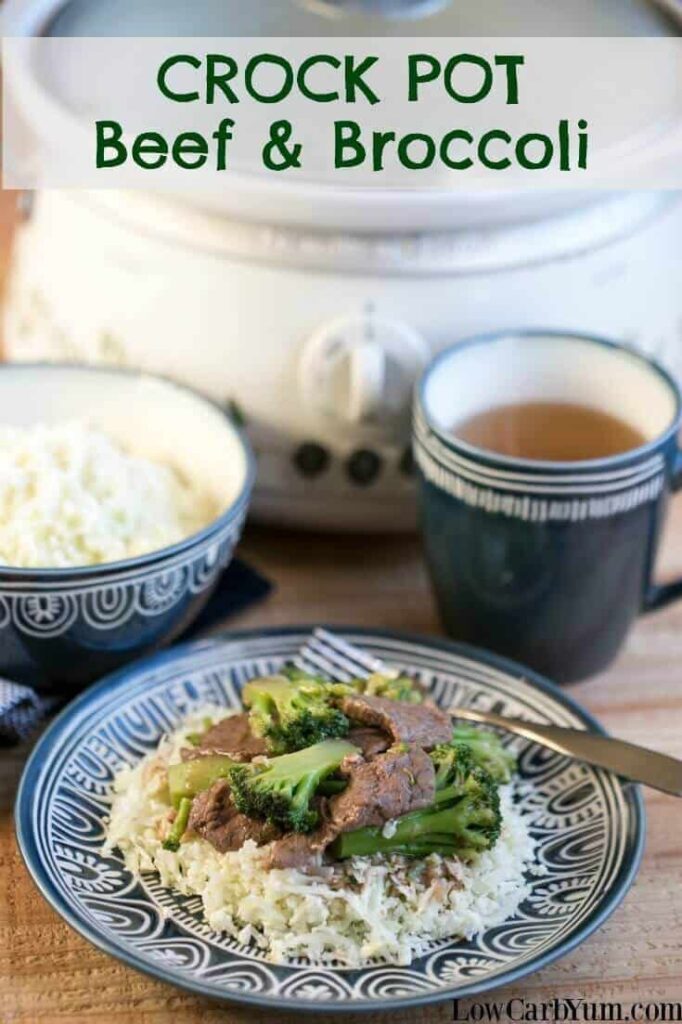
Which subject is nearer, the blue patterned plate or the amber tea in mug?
the blue patterned plate

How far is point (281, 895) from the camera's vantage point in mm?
955

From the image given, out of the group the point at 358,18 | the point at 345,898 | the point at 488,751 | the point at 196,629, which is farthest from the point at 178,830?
the point at 358,18

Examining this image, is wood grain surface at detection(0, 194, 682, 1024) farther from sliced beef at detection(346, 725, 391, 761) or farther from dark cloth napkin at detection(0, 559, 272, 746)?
sliced beef at detection(346, 725, 391, 761)

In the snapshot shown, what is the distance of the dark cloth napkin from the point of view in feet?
3.74

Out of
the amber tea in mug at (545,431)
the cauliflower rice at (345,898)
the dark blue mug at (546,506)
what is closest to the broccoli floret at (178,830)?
the cauliflower rice at (345,898)

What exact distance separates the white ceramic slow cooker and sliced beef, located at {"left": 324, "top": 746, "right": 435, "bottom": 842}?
0.45 metres

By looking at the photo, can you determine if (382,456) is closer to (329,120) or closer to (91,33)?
(329,120)

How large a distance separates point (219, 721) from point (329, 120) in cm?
58

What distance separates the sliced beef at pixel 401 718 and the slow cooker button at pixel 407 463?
0.37 metres

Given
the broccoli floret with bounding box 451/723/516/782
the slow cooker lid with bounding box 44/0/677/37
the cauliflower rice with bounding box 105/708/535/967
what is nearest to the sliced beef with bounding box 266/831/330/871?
the cauliflower rice with bounding box 105/708/535/967

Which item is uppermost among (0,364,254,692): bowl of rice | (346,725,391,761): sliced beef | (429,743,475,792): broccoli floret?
(0,364,254,692): bowl of rice

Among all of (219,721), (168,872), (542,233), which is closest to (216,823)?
(168,872)

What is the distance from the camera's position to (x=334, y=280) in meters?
1.31

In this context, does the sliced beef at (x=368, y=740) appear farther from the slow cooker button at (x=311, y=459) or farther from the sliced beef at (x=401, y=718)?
the slow cooker button at (x=311, y=459)
